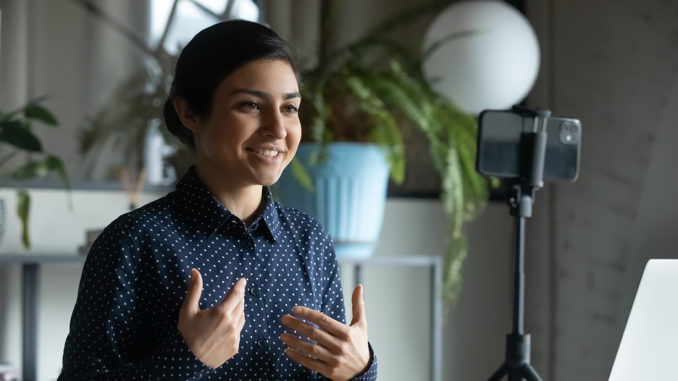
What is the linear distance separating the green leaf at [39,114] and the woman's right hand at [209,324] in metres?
1.40

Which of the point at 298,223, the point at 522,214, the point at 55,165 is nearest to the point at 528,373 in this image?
the point at 522,214

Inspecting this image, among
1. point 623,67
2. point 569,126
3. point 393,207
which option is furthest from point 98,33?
point 623,67

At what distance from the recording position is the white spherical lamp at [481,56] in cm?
225

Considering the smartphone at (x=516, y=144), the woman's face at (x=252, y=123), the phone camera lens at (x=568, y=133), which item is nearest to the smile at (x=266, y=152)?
the woman's face at (x=252, y=123)

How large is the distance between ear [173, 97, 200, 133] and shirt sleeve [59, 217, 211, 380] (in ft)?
0.51

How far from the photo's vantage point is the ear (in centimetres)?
107

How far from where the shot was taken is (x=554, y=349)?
2.72 meters

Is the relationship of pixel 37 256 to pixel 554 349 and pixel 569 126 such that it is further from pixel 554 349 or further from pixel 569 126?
pixel 554 349

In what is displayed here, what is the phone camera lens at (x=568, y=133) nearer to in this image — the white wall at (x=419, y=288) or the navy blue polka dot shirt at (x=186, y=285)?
the navy blue polka dot shirt at (x=186, y=285)

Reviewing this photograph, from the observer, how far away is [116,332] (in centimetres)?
94

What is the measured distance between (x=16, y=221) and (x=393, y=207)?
3.61ft

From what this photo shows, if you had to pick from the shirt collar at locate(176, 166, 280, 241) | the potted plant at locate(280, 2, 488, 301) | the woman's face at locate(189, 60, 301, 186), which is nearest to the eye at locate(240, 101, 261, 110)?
the woman's face at locate(189, 60, 301, 186)

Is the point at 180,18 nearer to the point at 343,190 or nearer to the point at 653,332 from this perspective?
the point at 343,190

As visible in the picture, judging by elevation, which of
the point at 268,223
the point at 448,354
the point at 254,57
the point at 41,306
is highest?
the point at 254,57
